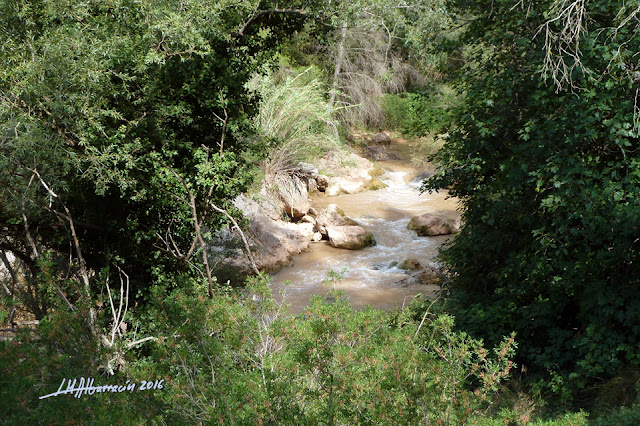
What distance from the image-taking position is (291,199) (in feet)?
46.8

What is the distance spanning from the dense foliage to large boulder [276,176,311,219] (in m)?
7.64

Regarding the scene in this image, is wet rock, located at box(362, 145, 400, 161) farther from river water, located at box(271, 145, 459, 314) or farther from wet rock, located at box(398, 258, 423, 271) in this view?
wet rock, located at box(398, 258, 423, 271)

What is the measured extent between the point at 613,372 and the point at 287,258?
7.45 meters

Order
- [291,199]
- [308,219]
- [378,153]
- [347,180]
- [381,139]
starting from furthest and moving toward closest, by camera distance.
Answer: [381,139] < [378,153] < [347,180] < [291,199] < [308,219]

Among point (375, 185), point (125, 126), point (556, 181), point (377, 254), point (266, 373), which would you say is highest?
point (125, 126)

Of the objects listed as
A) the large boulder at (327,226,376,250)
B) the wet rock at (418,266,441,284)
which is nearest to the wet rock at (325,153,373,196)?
the large boulder at (327,226,376,250)

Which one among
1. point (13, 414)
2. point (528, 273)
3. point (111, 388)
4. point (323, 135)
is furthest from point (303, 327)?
point (323, 135)

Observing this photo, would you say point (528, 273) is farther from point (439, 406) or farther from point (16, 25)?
point (16, 25)

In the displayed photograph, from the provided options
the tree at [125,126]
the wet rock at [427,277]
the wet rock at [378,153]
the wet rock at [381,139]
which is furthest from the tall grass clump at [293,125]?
the tree at [125,126]

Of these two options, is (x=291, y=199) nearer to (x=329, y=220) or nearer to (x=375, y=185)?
(x=329, y=220)

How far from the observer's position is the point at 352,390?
326cm
